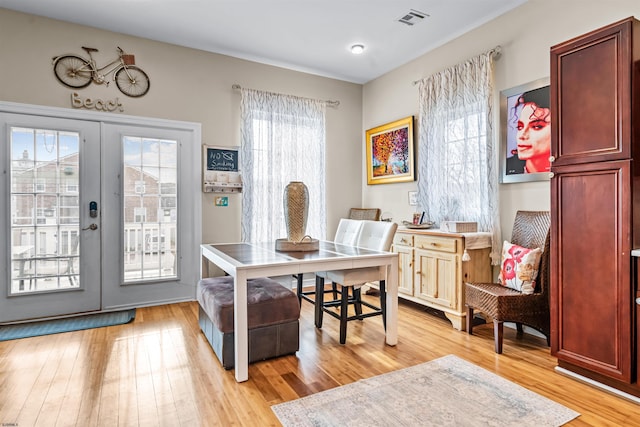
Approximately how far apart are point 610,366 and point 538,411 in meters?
0.58

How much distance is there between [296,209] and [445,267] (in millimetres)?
1514

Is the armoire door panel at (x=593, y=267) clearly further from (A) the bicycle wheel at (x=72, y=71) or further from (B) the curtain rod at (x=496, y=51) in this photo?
(A) the bicycle wheel at (x=72, y=71)

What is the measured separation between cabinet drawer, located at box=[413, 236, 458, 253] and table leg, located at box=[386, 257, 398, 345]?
A: 79 centimetres

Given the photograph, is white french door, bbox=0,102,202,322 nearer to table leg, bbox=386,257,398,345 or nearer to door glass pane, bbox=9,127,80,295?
door glass pane, bbox=9,127,80,295

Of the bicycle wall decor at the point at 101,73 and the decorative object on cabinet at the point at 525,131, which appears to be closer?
the decorative object on cabinet at the point at 525,131

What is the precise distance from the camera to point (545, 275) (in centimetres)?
279

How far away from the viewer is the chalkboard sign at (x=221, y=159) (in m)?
4.25

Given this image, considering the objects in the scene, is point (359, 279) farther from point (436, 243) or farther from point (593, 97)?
point (593, 97)

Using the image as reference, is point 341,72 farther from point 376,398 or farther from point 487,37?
point 376,398

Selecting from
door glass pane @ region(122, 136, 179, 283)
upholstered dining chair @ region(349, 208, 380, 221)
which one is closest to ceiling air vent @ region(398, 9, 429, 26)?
upholstered dining chair @ region(349, 208, 380, 221)

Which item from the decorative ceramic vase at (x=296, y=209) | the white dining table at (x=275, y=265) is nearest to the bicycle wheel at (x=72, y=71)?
the white dining table at (x=275, y=265)

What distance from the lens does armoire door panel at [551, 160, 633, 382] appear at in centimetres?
202

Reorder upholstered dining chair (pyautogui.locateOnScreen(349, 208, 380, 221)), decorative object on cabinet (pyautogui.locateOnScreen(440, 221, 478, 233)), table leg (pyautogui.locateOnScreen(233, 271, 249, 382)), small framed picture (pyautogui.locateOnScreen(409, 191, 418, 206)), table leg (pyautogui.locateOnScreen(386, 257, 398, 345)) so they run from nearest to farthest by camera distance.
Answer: table leg (pyautogui.locateOnScreen(233, 271, 249, 382))
table leg (pyautogui.locateOnScreen(386, 257, 398, 345))
decorative object on cabinet (pyautogui.locateOnScreen(440, 221, 478, 233))
small framed picture (pyautogui.locateOnScreen(409, 191, 418, 206))
upholstered dining chair (pyautogui.locateOnScreen(349, 208, 380, 221))

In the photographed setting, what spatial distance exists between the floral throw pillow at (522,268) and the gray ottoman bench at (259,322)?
1.73 meters
